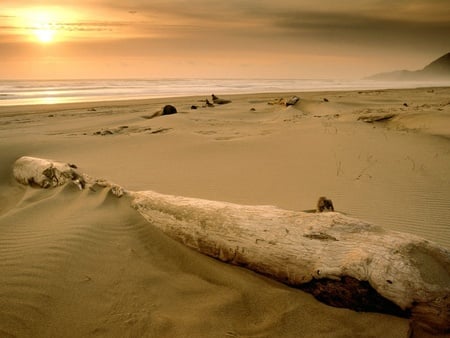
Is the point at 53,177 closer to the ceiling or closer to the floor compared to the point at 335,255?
closer to the ceiling

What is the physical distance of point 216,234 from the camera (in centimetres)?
319

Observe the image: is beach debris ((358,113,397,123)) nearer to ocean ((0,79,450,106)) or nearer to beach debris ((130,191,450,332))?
beach debris ((130,191,450,332))

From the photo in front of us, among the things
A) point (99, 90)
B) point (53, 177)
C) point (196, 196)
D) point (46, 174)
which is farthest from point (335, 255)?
point (99, 90)

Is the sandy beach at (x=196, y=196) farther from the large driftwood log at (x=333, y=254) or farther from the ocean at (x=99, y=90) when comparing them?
the ocean at (x=99, y=90)

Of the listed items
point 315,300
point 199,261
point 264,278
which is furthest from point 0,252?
point 315,300

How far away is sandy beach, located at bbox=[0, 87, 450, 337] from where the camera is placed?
2402 mm

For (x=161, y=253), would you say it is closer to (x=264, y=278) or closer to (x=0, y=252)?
(x=264, y=278)

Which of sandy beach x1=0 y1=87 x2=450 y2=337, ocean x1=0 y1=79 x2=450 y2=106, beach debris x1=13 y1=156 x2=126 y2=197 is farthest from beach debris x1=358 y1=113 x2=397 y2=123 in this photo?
ocean x1=0 y1=79 x2=450 y2=106

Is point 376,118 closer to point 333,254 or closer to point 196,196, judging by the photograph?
point 196,196

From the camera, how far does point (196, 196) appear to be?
515cm

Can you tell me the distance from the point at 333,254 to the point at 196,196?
2863 mm

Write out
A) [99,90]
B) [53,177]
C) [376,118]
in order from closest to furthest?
[53,177] → [376,118] → [99,90]

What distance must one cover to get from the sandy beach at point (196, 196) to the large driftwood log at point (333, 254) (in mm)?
115

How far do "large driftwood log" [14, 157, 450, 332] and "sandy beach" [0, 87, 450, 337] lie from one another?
115 mm
